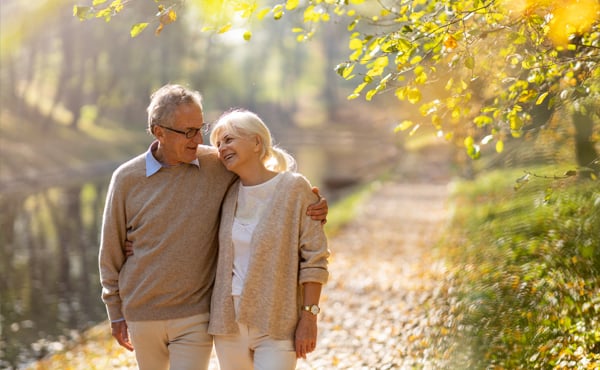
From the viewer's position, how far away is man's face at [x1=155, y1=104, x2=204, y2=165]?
367 centimetres

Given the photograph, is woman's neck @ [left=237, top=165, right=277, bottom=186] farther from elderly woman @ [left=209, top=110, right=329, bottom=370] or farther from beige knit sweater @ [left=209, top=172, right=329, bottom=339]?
beige knit sweater @ [left=209, top=172, right=329, bottom=339]

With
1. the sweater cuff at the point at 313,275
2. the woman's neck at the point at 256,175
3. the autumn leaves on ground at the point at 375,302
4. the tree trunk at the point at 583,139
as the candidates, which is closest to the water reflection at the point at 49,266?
the autumn leaves on ground at the point at 375,302

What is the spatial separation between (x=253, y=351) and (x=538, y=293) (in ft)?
10.0

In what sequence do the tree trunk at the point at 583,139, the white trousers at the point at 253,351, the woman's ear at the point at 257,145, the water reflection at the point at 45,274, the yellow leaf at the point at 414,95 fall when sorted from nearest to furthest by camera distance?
the white trousers at the point at 253,351 < the woman's ear at the point at 257,145 < the yellow leaf at the point at 414,95 < the tree trunk at the point at 583,139 < the water reflection at the point at 45,274

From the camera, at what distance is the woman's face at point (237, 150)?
11.9 ft

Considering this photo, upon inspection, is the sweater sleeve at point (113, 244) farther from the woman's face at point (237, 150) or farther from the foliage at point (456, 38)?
the foliage at point (456, 38)

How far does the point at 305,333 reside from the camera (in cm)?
354

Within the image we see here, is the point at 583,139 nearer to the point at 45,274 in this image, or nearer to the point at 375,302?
the point at 375,302

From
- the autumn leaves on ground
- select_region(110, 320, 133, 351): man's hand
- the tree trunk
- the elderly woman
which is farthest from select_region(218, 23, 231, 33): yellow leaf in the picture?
the tree trunk

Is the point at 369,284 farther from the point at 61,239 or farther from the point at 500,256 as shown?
the point at 61,239

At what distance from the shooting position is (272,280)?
140 inches

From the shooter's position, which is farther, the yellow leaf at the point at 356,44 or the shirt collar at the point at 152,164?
the yellow leaf at the point at 356,44

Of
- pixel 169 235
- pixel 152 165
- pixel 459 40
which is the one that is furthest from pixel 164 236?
pixel 459 40

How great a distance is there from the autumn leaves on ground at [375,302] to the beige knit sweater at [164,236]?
7.70ft
